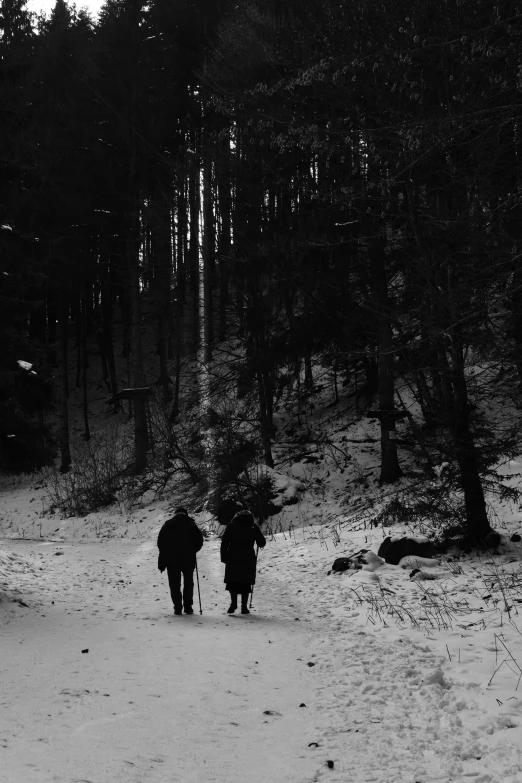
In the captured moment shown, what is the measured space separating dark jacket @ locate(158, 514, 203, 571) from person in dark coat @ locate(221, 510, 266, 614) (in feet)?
1.70

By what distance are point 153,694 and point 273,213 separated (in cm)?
1629

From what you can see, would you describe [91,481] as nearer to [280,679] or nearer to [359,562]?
[359,562]

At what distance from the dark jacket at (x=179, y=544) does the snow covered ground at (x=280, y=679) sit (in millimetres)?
867

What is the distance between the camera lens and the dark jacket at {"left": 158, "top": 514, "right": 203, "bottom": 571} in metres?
10.5

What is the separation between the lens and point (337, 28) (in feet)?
33.0

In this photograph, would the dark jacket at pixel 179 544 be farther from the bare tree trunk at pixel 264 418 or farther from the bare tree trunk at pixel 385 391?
the bare tree trunk at pixel 264 418

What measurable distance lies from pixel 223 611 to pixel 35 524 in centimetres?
1569

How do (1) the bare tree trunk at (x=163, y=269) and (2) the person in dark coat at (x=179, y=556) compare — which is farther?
(1) the bare tree trunk at (x=163, y=269)

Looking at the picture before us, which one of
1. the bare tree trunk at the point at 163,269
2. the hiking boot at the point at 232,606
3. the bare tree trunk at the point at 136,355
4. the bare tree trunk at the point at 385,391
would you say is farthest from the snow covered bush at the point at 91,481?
the hiking boot at the point at 232,606

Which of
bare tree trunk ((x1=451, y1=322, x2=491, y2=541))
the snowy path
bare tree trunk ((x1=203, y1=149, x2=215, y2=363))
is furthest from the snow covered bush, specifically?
bare tree trunk ((x1=451, y1=322, x2=491, y2=541))

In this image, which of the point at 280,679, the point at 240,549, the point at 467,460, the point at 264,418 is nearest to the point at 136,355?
the point at 264,418

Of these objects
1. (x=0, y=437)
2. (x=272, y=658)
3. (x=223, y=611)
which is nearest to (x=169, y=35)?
(x=0, y=437)

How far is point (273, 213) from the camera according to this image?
19875mm

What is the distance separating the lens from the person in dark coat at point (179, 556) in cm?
1037
